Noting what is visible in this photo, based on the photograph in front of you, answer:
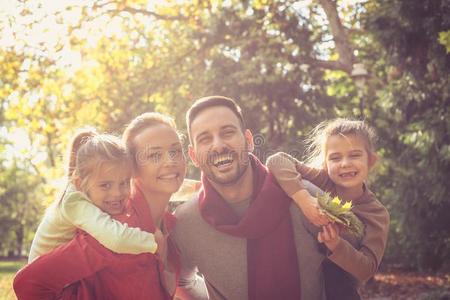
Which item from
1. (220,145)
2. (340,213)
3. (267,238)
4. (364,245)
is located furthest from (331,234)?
(220,145)

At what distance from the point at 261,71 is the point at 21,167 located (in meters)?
28.1

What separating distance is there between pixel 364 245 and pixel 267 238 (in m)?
0.65

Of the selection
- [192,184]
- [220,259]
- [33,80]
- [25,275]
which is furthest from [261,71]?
[25,275]

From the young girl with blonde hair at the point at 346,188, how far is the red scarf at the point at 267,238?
0.56 feet

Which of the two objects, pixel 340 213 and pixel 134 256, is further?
pixel 134 256

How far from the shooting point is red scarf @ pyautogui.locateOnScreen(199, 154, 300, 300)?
139 inches

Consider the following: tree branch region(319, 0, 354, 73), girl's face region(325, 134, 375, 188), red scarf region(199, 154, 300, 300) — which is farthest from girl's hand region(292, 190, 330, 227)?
tree branch region(319, 0, 354, 73)

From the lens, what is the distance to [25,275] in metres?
2.96

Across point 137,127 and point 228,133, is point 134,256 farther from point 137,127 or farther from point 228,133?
point 228,133

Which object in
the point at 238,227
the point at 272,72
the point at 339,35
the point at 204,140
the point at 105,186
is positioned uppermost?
the point at 339,35

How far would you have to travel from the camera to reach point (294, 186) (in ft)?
11.4

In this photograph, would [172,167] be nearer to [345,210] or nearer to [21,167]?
[345,210]

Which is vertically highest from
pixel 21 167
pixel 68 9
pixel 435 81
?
pixel 68 9

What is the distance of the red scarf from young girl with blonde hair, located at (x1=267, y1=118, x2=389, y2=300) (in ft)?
0.56
